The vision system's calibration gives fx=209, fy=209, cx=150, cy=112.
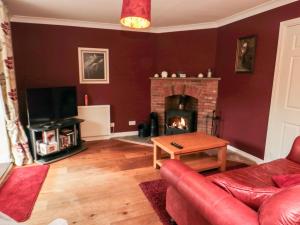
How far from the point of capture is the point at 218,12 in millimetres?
3568

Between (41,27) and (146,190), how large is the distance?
3.52m

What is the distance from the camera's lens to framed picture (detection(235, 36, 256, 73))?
3475mm

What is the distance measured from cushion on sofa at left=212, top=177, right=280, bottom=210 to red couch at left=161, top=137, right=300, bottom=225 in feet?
0.26

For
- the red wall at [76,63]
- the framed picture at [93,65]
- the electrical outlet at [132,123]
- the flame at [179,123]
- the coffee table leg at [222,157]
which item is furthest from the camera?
the electrical outlet at [132,123]

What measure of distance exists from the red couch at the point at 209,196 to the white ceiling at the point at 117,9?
2272mm

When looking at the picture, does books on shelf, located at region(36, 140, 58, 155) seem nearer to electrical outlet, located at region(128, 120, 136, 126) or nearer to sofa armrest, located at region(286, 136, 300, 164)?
electrical outlet, located at region(128, 120, 136, 126)

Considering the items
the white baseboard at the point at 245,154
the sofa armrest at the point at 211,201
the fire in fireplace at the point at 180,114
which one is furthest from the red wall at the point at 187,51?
the sofa armrest at the point at 211,201

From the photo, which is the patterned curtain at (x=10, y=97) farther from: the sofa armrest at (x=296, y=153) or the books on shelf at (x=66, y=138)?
the sofa armrest at (x=296, y=153)

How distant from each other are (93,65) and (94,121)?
1.19 meters

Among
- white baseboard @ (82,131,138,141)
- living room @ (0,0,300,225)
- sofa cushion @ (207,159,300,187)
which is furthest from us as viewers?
white baseboard @ (82,131,138,141)

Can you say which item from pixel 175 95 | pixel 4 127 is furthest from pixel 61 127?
pixel 175 95

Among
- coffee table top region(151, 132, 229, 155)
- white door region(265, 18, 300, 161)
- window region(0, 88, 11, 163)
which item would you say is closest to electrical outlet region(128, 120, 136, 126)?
coffee table top region(151, 132, 229, 155)

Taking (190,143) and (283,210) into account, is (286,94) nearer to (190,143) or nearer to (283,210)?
(190,143)

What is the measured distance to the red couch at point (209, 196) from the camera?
44.1 inches
